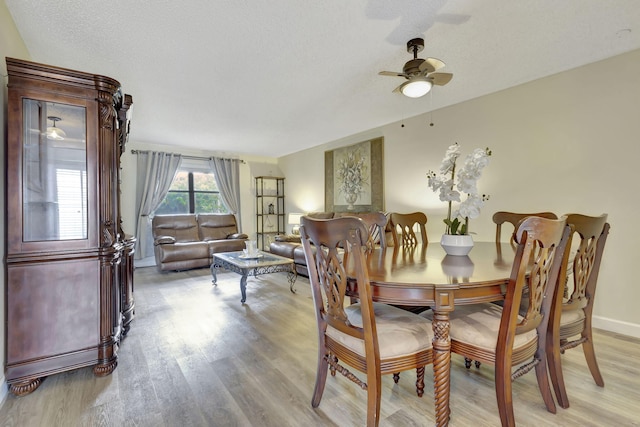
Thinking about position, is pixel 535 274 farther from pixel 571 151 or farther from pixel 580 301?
pixel 571 151

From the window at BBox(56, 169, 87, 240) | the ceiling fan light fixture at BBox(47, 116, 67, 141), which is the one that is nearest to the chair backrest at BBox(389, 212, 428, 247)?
the window at BBox(56, 169, 87, 240)

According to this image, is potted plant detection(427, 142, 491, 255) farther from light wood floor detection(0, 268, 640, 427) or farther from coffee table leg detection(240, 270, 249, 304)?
coffee table leg detection(240, 270, 249, 304)

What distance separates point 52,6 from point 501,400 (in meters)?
3.28

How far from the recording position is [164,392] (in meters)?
1.68

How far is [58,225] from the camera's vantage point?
1.76m

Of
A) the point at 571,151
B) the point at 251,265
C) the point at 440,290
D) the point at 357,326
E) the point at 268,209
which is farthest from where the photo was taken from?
the point at 268,209

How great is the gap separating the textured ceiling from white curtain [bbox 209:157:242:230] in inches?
108

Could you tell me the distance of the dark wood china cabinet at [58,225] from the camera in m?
1.63

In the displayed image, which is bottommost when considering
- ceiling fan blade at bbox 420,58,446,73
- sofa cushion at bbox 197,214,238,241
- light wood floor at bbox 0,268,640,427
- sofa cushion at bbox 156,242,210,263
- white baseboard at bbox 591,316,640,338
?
light wood floor at bbox 0,268,640,427

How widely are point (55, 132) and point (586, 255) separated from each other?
3.11m

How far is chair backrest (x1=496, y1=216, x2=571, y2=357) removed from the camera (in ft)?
3.78

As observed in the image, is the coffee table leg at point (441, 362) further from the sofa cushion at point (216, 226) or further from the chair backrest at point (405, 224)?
the sofa cushion at point (216, 226)

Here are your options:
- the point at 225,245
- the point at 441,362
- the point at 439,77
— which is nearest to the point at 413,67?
the point at 439,77

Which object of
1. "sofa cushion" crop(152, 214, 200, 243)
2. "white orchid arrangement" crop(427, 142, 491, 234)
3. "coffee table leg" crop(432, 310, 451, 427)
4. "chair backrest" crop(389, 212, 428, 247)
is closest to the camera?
"coffee table leg" crop(432, 310, 451, 427)
